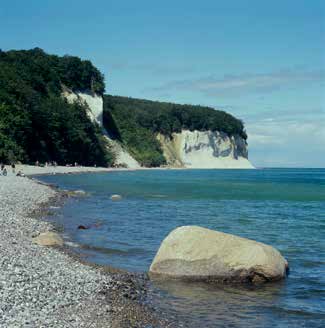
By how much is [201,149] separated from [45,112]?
84401mm

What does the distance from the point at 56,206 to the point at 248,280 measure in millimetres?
20097

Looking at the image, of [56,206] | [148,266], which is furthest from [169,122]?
[148,266]

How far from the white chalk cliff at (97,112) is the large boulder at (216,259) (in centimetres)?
10476

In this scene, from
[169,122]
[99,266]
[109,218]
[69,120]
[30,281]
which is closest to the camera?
[30,281]

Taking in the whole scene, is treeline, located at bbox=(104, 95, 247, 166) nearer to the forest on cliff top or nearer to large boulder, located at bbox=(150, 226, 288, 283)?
the forest on cliff top

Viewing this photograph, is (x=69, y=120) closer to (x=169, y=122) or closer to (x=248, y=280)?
(x=169, y=122)

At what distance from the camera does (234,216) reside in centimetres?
3105

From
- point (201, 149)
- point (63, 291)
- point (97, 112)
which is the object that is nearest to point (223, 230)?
point (63, 291)

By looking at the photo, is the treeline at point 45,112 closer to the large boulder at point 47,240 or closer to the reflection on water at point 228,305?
the large boulder at point 47,240

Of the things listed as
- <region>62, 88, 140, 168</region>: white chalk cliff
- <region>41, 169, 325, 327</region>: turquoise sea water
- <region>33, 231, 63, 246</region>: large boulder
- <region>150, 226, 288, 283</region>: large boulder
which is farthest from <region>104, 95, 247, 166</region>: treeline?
<region>150, 226, 288, 283</region>: large boulder

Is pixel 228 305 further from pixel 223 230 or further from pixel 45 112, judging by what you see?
pixel 45 112

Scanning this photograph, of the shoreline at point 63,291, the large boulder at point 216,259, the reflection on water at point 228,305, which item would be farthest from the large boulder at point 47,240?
the reflection on water at point 228,305

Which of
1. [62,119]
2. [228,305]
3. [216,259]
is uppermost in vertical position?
[62,119]

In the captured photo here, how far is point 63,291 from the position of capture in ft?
37.0
